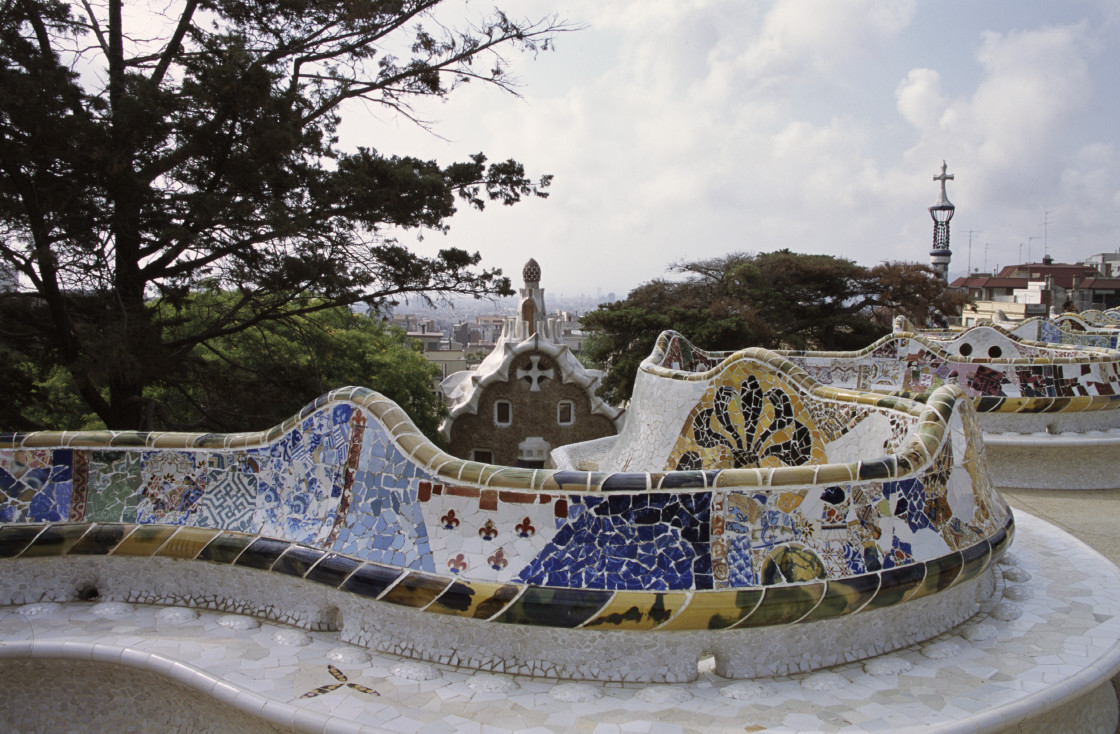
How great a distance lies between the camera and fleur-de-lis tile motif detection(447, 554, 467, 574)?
3488mm

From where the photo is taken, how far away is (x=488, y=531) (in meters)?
3.52

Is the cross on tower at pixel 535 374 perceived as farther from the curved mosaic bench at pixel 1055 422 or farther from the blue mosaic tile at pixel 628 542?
the blue mosaic tile at pixel 628 542

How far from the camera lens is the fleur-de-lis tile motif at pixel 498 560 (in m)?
3.45

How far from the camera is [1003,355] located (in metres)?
9.02

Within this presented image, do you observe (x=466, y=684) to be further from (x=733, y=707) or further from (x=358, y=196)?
(x=358, y=196)

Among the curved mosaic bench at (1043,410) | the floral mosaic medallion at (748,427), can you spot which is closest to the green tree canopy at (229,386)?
the floral mosaic medallion at (748,427)

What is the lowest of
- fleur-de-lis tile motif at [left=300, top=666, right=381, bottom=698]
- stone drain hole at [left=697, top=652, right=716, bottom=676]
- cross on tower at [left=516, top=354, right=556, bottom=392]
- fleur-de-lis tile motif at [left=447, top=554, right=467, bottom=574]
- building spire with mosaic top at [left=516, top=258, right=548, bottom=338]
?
fleur-de-lis tile motif at [left=300, top=666, right=381, bottom=698]

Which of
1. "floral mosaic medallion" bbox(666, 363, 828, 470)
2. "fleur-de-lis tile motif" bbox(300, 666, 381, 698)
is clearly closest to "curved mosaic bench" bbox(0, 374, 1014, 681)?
"fleur-de-lis tile motif" bbox(300, 666, 381, 698)

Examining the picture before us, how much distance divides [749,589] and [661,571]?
358mm

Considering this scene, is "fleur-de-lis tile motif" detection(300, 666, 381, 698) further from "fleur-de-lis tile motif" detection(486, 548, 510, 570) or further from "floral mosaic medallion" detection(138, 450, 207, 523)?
"floral mosaic medallion" detection(138, 450, 207, 523)

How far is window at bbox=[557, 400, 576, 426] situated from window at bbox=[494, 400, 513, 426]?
3.14 ft

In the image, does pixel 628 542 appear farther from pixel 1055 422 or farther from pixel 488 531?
pixel 1055 422

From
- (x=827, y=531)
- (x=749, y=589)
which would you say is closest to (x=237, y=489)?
(x=749, y=589)

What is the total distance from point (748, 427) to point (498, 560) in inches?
114
